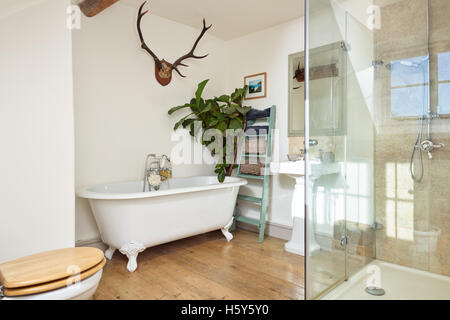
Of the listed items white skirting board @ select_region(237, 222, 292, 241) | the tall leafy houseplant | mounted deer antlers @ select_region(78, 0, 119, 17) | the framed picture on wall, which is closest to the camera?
mounted deer antlers @ select_region(78, 0, 119, 17)

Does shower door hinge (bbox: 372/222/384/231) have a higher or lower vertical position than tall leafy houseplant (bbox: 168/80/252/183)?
lower

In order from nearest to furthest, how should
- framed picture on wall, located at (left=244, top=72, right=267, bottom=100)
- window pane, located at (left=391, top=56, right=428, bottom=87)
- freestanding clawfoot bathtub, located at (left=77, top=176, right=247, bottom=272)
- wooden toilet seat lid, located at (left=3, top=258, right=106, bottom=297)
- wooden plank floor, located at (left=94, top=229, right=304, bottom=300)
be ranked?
wooden toilet seat lid, located at (left=3, top=258, right=106, bottom=297)
wooden plank floor, located at (left=94, top=229, right=304, bottom=300)
window pane, located at (left=391, top=56, right=428, bottom=87)
freestanding clawfoot bathtub, located at (left=77, top=176, right=247, bottom=272)
framed picture on wall, located at (left=244, top=72, right=267, bottom=100)

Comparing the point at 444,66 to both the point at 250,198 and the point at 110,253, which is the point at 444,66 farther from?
the point at 110,253

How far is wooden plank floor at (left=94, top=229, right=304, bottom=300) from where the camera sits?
2.01 meters

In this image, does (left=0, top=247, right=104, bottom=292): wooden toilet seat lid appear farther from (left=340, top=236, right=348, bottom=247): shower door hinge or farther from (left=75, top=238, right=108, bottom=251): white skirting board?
(left=340, top=236, right=348, bottom=247): shower door hinge

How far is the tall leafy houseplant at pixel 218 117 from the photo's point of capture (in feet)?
11.1

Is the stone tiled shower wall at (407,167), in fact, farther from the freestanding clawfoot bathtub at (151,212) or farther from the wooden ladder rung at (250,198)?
the freestanding clawfoot bathtub at (151,212)

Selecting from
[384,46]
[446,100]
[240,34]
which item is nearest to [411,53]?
[384,46]

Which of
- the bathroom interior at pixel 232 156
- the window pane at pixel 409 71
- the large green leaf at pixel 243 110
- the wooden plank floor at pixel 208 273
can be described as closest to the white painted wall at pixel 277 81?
the bathroom interior at pixel 232 156

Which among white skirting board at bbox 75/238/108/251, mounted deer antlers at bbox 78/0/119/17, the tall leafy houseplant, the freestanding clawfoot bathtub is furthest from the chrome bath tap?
mounted deer antlers at bbox 78/0/119/17

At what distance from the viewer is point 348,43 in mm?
2074

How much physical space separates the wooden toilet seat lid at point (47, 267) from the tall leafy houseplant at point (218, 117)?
1.89 metres

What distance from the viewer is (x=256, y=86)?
3641 millimetres

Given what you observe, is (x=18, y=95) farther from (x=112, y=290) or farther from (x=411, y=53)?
(x=411, y=53)
